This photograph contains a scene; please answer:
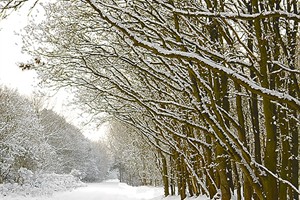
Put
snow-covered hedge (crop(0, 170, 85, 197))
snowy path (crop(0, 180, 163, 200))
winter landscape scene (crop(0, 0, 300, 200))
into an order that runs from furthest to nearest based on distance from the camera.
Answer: snow-covered hedge (crop(0, 170, 85, 197)) → snowy path (crop(0, 180, 163, 200)) → winter landscape scene (crop(0, 0, 300, 200))

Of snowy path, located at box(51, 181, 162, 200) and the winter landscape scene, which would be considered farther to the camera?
snowy path, located at box(51, 181, 162, 200)

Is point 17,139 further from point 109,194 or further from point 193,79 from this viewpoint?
point 193,79

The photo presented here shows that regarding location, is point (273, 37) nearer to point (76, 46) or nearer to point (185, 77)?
point (185, 77)

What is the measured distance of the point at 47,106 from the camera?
165ft

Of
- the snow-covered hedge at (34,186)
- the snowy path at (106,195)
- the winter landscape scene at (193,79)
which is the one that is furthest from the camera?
the snow-covered hedge at (34,186)

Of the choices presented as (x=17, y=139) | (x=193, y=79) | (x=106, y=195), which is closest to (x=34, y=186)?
(x=17, y=139)

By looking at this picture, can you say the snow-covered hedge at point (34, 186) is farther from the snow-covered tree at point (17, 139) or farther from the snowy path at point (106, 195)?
the snowy path at point (106, 195)

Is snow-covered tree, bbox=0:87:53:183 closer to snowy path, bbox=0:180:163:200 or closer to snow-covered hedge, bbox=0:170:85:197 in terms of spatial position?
snow-covered hedge, bbox=0:170:85:197

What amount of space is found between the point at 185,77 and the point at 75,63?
3772 mm

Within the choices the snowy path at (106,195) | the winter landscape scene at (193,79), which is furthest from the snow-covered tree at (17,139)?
the snowy path at (106,195)

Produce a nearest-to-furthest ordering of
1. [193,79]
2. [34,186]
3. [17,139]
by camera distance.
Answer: [193,79]
[17,139]
[34,186]

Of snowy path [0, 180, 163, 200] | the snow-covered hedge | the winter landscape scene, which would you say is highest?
the winter landscape scene

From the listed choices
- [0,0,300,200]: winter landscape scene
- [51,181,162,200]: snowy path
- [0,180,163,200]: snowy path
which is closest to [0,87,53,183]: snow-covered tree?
[0,0,300,200]: winter landscape scene

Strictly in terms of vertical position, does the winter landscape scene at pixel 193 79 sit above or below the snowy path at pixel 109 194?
above
